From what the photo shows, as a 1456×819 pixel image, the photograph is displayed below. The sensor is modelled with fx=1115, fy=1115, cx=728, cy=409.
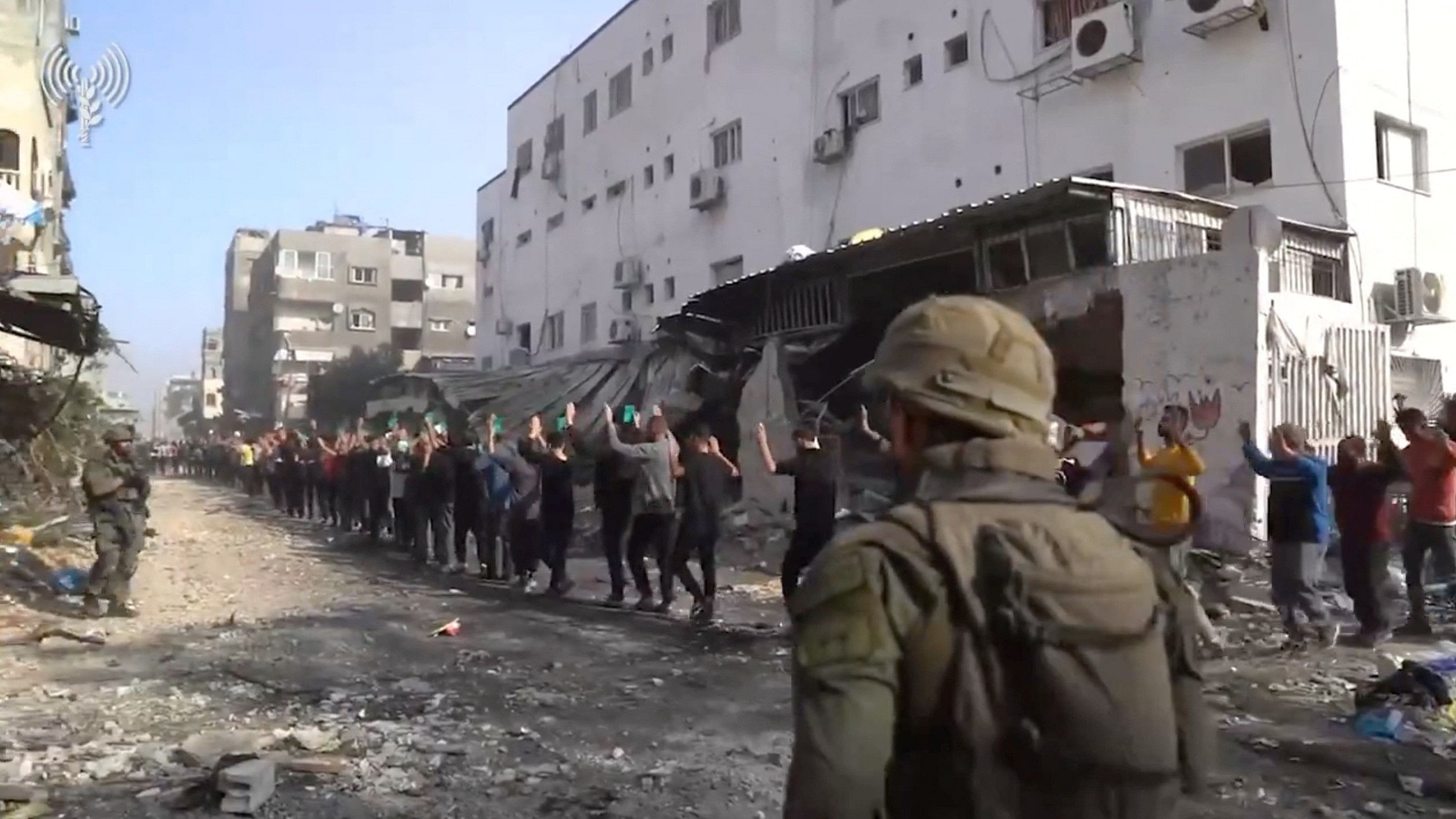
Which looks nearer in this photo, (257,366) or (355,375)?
(355,375)

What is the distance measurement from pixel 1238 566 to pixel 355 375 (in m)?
38.8

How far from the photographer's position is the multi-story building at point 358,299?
5419 centimetres

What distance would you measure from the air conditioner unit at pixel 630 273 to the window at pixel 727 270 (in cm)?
334

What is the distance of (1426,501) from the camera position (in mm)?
7574

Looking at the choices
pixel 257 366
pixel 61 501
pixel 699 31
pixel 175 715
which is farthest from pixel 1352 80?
pixel 257 366

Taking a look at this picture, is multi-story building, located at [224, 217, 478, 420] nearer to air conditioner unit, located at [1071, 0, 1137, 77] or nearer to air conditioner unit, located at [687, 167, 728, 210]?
air conditioner unit, located at [687, 167, 728, 210]

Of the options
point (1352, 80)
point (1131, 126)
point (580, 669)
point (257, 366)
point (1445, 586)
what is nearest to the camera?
point (580, 669)

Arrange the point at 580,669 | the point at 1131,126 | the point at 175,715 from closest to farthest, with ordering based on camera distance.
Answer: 1. the point at 175,715
2. the point at 580,669
3. the point at 1131,126

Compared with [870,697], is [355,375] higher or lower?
higher

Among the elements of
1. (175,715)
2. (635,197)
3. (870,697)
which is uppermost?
(635,197)

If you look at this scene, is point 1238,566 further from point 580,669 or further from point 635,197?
point 635,197

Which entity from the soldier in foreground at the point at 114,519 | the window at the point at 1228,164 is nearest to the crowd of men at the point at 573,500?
the soldier in foreground at the point at 114,519

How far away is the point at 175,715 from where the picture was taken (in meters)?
5.90

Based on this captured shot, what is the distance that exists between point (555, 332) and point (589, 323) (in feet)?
7.14
